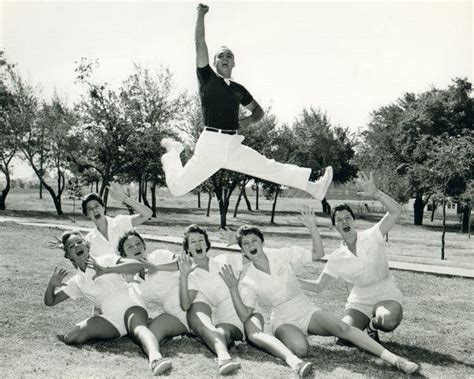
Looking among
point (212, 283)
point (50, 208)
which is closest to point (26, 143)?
point (50, 208)

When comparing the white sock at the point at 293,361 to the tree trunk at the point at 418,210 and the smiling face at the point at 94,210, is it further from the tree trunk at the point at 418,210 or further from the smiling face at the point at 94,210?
the tree trunk at the point at 418,210

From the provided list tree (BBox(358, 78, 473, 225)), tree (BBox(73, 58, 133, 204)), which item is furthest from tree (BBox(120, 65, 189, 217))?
tree (BBox(358, 78, 473, 225))

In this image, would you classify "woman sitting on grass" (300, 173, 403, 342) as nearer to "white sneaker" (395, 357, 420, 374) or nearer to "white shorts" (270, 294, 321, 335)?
"white shorts" (270, 294, 321, 335)

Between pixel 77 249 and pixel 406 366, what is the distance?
3.06 m

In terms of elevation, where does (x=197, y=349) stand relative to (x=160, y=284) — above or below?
below

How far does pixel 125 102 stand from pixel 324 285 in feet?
79.0

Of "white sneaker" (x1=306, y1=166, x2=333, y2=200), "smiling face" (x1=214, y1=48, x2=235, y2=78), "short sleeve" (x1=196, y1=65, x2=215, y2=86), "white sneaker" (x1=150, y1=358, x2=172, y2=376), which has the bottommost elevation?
"white sneaker" (x1=150, y1=358, x2=172, y2=376)

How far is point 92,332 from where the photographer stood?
15.6 feet

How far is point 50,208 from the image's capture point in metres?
34.2

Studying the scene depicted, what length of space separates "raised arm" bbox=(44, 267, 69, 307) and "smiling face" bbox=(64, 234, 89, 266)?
163mm

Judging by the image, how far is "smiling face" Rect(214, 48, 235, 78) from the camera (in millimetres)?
4855

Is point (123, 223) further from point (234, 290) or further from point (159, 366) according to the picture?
point (159, 366)

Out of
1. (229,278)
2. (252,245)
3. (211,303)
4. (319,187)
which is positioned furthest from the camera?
(319,187)

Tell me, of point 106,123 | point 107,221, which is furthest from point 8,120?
point 107,221
